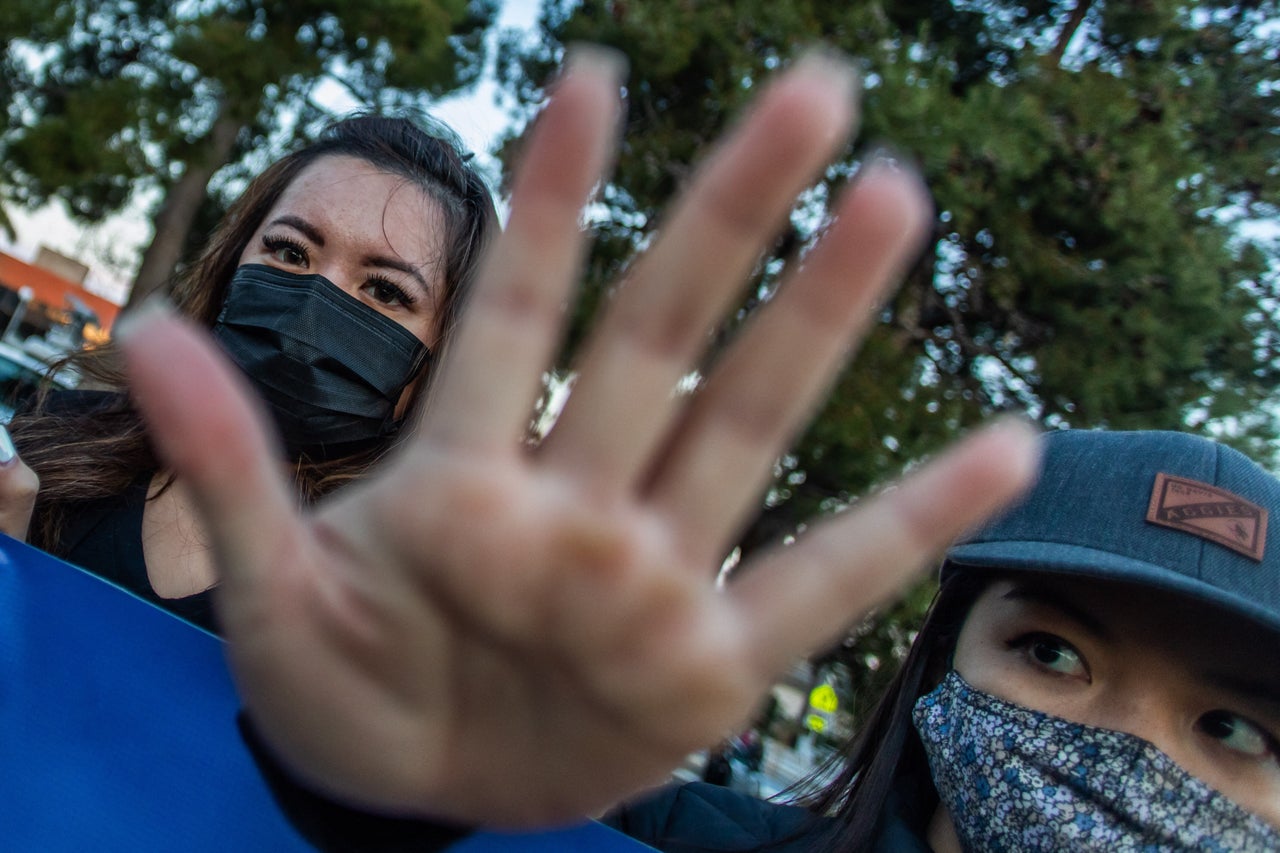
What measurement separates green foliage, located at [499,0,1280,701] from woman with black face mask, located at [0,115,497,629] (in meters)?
4.56

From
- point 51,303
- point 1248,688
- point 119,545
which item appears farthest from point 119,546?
point 51,303

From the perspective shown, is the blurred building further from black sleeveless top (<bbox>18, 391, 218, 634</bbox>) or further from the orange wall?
black sleeveless top (<bbox>18, 391, 218, 634</bbox>)

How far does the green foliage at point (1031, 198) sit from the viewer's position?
6191mm

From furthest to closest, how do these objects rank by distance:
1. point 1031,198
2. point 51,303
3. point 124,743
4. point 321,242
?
point 51,303 → point 1031,198 → point 321,242 → point 124,743

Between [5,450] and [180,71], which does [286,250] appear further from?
[180,71]

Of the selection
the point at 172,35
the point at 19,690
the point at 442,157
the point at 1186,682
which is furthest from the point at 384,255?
the point at 172,35

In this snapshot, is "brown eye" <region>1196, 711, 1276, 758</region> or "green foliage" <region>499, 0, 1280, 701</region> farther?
"green foliage" <region>499, 0, 1280, 701</region>

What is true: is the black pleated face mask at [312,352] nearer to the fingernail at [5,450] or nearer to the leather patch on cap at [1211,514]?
the fingernail at [5,450]

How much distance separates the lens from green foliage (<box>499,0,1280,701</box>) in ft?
→ 20.3

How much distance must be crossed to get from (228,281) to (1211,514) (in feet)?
6.73

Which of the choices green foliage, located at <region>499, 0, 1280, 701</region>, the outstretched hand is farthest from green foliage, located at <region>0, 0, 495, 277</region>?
the outstretched hand

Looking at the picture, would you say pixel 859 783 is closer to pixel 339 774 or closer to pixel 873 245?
pixel 339 774

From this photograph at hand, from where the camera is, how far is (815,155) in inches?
22.9

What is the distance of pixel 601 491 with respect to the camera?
60 centimetres
